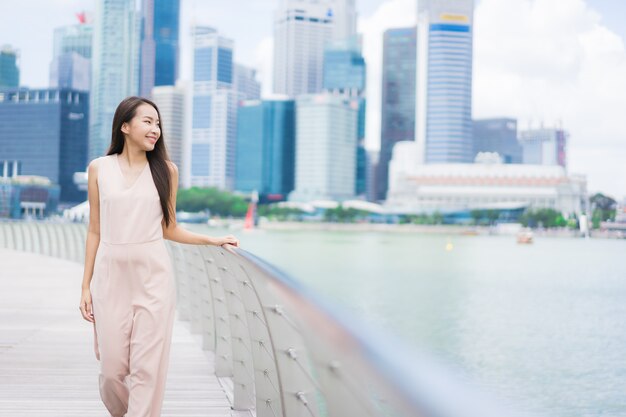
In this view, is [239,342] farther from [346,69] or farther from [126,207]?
[346,69]

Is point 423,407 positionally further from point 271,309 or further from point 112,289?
point 112,289

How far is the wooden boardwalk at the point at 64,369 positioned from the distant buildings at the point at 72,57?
176633 millimetres

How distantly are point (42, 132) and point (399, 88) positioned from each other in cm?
8521

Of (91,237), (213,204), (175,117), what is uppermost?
(175,117)

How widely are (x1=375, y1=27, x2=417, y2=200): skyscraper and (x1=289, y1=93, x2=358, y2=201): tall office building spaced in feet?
121

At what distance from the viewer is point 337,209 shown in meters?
133

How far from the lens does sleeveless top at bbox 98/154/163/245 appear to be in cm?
300

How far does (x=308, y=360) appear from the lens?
256 cm

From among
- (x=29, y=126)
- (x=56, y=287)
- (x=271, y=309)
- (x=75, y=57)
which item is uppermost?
(x=75, y=57)

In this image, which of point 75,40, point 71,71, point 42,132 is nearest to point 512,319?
point 42,132

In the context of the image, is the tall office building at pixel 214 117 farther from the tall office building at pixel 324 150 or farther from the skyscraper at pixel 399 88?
the skyscraper at pixel 399 88

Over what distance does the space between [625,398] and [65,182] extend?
425 feet

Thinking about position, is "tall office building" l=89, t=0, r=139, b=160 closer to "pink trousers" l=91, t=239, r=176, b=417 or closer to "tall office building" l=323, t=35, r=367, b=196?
"tall office building" l=323, t=35, r=367, b=196

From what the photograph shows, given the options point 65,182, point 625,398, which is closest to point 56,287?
point 625,398
